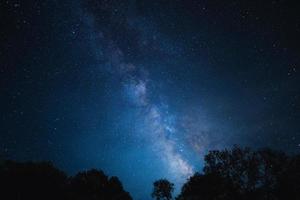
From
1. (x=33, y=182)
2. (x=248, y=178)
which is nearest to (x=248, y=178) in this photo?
(x=248, y=178)

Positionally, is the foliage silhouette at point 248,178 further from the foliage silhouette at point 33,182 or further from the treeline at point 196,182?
the foliage silhouette at point 33,182

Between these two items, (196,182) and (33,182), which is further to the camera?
(196,182)

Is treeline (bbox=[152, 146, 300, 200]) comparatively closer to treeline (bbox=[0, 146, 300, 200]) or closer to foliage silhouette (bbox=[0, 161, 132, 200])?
treeline (bbox=[0, 146, 300, 200])

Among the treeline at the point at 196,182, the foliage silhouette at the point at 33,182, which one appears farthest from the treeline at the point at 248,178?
the foliage silhouette at the point at 33,182

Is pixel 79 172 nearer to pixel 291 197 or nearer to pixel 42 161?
pixel 42 161

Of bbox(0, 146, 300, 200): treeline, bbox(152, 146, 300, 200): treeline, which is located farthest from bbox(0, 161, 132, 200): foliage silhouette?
bbox(152, 146, 300, 200): treeline

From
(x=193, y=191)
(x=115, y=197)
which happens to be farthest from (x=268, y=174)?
(x=115, y=197)

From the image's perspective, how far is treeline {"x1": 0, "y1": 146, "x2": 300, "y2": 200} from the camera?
48656 mm

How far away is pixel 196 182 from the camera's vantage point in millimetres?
65312

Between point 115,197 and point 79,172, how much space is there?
9.36 meters

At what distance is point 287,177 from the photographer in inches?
2112

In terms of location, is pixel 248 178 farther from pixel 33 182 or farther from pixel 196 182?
pixel 33 182

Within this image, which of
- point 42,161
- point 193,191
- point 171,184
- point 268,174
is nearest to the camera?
point 42,161

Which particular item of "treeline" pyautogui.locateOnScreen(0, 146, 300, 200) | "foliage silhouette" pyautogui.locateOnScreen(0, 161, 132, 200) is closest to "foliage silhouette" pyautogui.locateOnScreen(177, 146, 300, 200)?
"treeline" pyautogui.locateOnScreen(0, 146, 300, 200)
